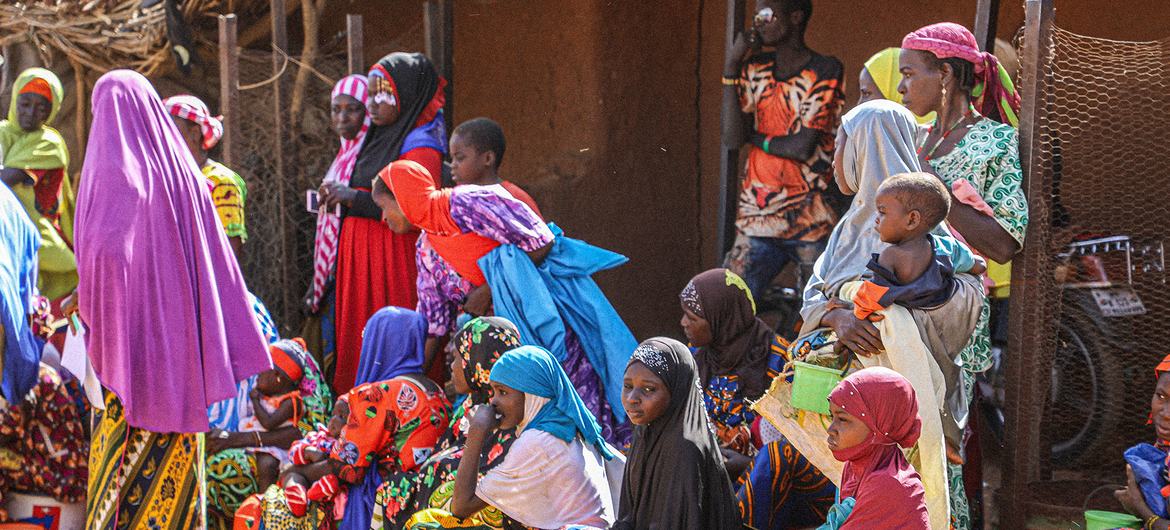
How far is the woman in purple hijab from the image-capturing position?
4539 mm

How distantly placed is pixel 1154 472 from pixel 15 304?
13.2 feet

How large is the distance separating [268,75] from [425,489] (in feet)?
10.5

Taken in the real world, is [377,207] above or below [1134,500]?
above

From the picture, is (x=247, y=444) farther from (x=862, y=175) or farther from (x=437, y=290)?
(x=862, y=175)

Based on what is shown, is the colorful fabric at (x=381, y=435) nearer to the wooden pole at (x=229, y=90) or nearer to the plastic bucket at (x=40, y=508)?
the plastic bucket at (x=40, y=508)

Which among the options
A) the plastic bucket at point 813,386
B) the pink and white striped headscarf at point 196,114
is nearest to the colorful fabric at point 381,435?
the plastic bucket at point 813,386

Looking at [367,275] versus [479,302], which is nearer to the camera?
[479,302]

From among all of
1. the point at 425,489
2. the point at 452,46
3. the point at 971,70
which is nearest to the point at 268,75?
the point at 452,46

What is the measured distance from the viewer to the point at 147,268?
4570 millimetres

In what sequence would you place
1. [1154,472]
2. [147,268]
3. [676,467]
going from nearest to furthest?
[676,467]
[1154,472]
[147,268]

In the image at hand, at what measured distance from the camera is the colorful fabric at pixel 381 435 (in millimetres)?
5008

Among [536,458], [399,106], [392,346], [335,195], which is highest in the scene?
[399,106]

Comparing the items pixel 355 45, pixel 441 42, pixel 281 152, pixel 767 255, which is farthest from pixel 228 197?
pixel 767 255

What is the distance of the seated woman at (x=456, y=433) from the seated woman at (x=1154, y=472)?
2.09 meters
